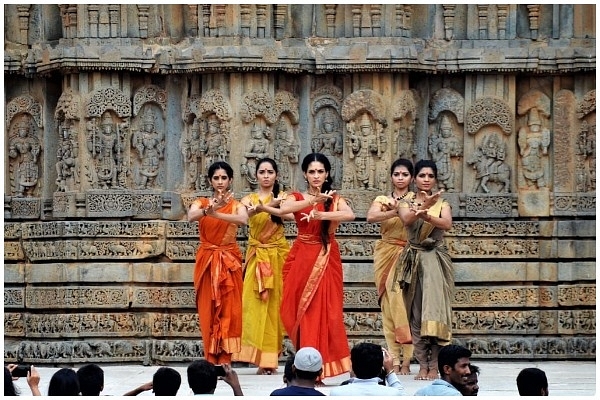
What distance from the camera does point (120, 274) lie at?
65.8 feet

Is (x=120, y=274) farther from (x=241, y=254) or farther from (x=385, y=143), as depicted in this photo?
(x=385, y=143)

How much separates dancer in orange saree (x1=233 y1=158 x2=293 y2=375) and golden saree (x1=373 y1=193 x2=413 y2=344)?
939 millimetres

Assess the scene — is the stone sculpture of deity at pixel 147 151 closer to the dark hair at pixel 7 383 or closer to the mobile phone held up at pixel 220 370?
the mobile phone held up at pixel 220 370

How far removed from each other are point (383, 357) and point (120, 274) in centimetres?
731

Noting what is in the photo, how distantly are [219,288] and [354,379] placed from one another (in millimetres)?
5745

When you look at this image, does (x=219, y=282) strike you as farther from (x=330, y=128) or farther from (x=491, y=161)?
(x=491, y=161)

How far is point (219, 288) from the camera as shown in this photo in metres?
18.5

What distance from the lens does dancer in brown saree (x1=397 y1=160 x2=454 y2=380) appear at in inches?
690

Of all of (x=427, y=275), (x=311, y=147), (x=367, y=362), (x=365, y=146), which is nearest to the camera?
(x=367, y=362)

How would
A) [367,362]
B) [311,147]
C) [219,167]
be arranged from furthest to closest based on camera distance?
[311,147]
[219,167]
[367,362]

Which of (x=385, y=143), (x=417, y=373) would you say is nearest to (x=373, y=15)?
(x=385, y=143)

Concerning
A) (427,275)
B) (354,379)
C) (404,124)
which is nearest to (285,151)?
(404,124)

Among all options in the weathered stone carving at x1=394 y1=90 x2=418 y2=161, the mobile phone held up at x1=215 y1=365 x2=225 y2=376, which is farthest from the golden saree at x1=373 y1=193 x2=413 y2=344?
the mobile phone held up at x1=215 y1=365 x2=225 y2=376

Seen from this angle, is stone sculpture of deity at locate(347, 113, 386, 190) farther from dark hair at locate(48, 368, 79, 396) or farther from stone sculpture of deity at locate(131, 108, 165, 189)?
dark hair at locate(48, 368, 79, 396)
